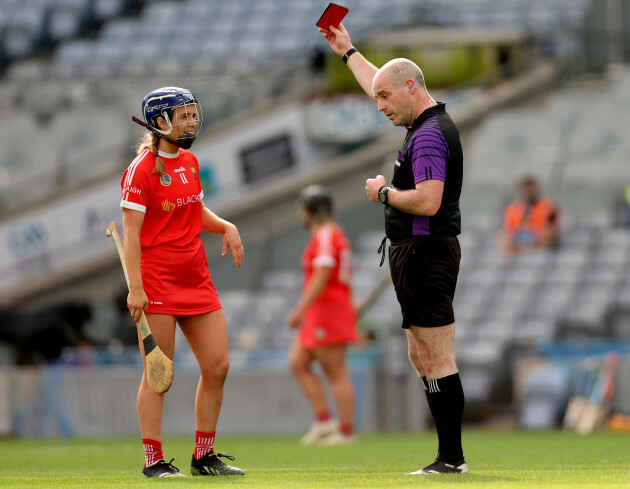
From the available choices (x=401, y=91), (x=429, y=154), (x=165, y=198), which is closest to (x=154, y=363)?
(x=165, y=198)

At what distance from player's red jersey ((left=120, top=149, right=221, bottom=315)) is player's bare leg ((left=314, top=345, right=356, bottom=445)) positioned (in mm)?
4048

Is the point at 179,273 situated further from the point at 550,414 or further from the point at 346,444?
the point at 550,414

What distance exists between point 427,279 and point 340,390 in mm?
4537

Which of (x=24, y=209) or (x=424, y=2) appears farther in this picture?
(x=424, y=2)

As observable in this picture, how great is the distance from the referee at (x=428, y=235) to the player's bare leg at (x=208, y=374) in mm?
979

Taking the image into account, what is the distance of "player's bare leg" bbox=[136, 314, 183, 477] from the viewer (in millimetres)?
6512

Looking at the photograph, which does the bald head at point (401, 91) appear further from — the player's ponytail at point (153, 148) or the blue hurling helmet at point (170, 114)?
the player's ponytail at point (153, 148)

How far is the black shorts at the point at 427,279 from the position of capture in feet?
20.4

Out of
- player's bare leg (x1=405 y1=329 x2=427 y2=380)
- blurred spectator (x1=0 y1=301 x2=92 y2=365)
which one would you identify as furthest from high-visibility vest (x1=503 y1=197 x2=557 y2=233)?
player's bare leg (x1=405 y1=329 x2=427 y2=380)

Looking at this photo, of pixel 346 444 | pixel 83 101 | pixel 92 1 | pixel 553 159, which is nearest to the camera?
pixel 346 444

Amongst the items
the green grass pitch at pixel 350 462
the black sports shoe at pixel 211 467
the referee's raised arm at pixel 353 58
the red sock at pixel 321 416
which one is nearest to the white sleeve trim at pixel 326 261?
the red sock at pixel 321 416

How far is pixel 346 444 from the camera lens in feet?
34.4

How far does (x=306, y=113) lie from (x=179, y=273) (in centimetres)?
1390

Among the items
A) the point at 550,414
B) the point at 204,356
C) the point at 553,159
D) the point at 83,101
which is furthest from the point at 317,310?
the point at 83,101
